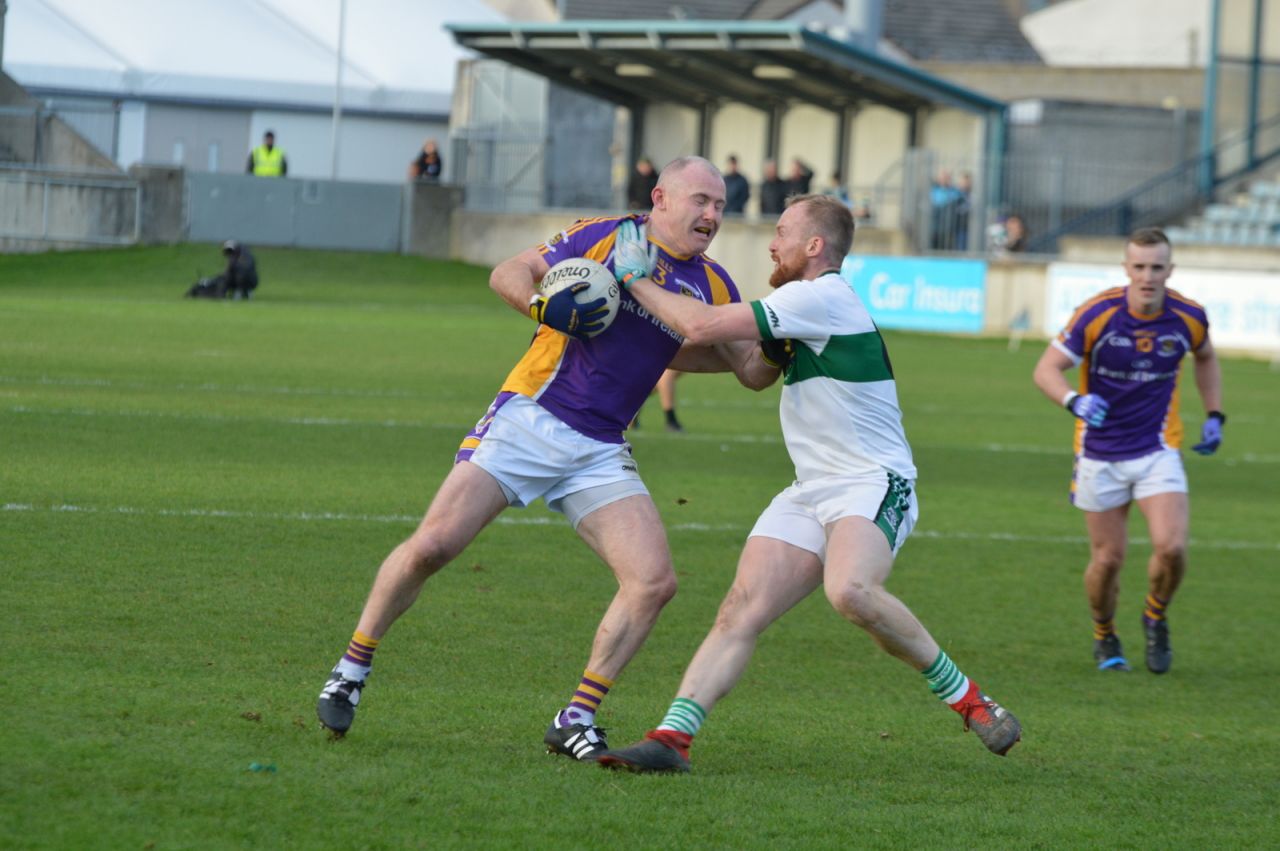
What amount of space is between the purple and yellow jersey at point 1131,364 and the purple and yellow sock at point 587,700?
12.0ft

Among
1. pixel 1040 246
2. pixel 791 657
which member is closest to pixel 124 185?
pixel 1040 246

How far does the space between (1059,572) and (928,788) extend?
5.38m

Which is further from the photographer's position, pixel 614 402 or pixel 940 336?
pixel 940 336

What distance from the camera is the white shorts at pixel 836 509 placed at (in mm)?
6547

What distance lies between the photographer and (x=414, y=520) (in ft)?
37.5

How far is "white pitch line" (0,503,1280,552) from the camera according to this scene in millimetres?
10625

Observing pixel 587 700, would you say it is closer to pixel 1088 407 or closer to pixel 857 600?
pixel 857 600

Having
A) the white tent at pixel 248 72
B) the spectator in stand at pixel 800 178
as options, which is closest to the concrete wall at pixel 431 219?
the white tent at pixel 248 72

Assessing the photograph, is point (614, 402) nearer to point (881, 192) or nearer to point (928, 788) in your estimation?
point (928, 788)

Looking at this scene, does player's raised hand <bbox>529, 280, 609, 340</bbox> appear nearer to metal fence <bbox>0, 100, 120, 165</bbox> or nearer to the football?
the football

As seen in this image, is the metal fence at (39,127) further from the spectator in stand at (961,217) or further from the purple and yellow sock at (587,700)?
the purple and yellow sock at (587,700)

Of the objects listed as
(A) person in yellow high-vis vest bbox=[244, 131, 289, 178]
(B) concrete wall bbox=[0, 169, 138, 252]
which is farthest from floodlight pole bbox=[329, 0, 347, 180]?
(B) concrete wall bbox=[0, 169, 138, 252]

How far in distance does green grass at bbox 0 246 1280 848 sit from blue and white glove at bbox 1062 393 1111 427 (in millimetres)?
1239

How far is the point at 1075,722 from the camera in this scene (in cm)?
784
